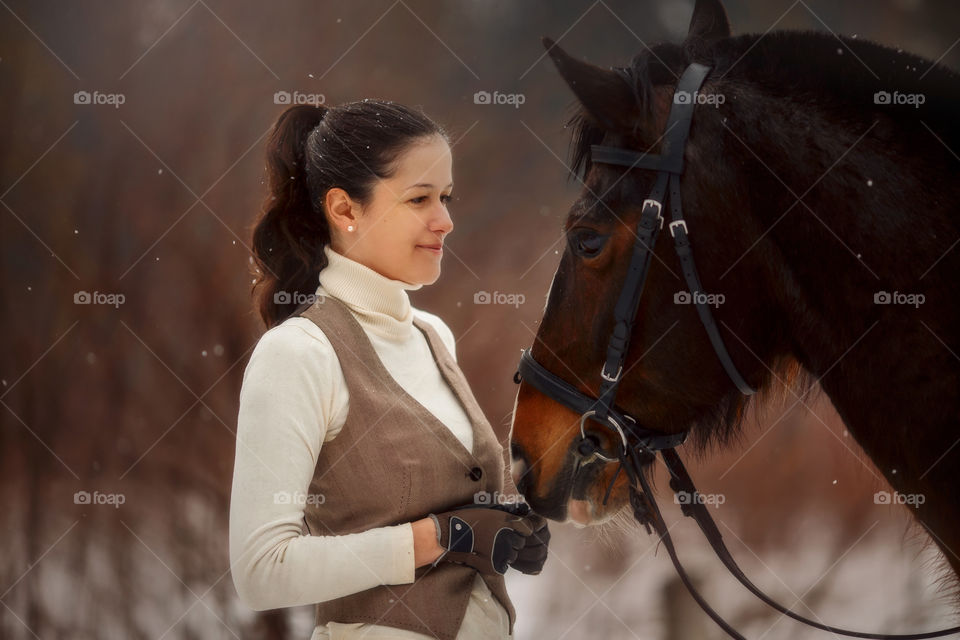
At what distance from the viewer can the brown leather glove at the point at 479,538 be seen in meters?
1.15

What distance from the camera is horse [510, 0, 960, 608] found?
1.10 metres

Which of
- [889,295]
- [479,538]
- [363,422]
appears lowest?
[479,538]

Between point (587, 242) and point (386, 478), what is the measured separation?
46cm

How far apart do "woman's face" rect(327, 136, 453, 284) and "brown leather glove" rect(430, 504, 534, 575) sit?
15.1 inches

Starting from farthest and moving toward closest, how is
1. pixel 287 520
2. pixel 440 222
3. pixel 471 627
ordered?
pixel 440 222
pixel 471 627
pixel 287 520

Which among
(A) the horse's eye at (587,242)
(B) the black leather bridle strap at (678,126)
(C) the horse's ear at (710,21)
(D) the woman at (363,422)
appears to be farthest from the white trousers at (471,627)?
(C) the horse's ear at (710,21)

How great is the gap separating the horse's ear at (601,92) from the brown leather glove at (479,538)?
0.60 metres

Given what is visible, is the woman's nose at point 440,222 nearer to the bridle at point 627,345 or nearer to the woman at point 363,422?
the woman at point 363,422

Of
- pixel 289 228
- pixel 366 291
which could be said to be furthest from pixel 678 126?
pixel 289 228

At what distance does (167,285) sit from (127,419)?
1.35ft

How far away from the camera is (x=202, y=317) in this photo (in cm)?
244

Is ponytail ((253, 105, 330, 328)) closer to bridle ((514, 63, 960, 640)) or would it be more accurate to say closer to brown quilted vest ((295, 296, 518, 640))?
brown quilted vest ((295, 296, 518, 640))

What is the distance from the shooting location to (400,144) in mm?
1276

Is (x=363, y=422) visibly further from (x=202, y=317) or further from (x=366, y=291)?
(x=202, y=317)
